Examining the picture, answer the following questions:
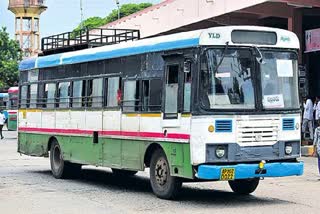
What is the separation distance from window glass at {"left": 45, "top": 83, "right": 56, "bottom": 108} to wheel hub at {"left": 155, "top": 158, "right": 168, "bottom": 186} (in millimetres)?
5435

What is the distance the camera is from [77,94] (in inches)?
646

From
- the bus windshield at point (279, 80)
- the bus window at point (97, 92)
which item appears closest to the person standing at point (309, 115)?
the bus window at point (97, 92)

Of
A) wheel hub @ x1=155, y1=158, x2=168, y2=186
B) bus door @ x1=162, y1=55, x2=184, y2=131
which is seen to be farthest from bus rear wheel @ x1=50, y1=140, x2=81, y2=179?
bus door @ x1=162, y1=55, x2=184, y2=131

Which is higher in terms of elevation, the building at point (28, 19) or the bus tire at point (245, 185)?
the building at point (28, 19)

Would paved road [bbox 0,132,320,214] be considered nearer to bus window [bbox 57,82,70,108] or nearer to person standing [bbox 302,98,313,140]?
bus window [bbox 57,82,70,108]

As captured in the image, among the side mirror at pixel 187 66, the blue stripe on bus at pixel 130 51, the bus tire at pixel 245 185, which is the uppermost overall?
the blue stripe on bus at pixel 130 51

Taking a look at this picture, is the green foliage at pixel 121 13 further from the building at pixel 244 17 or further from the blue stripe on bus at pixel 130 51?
the blue stripe on bus at pixel 130 51

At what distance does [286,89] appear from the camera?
12531mm

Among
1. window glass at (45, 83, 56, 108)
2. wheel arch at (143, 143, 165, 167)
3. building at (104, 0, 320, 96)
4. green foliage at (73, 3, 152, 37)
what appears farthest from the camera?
green foliage at (73, 3, 152, 37)

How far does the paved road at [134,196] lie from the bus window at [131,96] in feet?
5.43

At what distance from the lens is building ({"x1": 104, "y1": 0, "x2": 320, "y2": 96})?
86.5ft

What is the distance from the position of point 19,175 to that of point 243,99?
812 centimetres

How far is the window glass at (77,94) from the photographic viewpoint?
16250 millimetres

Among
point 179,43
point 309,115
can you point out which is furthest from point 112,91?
point 309,115
